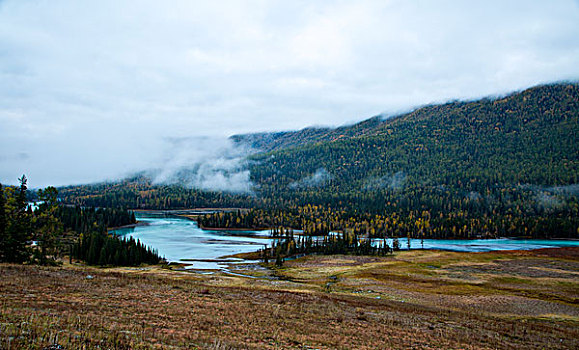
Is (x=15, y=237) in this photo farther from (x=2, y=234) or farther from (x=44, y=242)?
(x=44, y=242)

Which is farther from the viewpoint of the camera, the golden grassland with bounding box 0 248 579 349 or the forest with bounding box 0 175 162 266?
the forest with bounding box 0 175 162 266

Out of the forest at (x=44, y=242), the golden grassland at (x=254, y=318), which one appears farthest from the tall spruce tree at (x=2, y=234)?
the golden grassland at (x=254, y=318)

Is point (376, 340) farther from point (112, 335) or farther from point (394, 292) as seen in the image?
point (394, 292)

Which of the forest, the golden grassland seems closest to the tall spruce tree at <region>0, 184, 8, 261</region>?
the forest

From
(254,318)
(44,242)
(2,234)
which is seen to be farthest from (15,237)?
(254,318)

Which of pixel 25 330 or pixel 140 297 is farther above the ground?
pixel 25 330

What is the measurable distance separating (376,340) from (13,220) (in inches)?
2787

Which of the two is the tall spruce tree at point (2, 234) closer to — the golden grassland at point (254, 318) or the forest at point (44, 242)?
the forest at point (44, 242)

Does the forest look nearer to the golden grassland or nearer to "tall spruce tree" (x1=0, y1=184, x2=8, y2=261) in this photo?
"tall spruce tree" (x1=0, y1=184, x2=8, y2=261)

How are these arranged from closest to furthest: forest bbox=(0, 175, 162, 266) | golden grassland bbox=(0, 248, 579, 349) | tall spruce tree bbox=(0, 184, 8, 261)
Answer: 1. golden grassland bbox=(0, 248, 579, 349)
2. tall spruce tree bbox=(0, 184, 8, 261)
3. forest bbox=(0, 175, 162, 266)

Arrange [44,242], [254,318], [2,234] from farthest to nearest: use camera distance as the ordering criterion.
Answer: [44,242], [2,234], [254,318]

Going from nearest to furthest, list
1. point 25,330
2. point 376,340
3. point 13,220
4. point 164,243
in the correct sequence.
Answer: point 25,330 < point 376,340 < point 13,220 < point 164,243

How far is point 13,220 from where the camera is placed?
221 feet

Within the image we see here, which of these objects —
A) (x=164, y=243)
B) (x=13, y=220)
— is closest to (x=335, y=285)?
(x=13, y=220)
